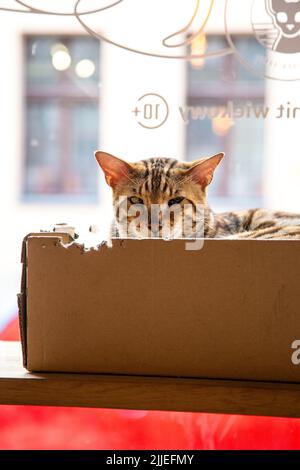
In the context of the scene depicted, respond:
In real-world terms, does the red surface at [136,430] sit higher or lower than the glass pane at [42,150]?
lower

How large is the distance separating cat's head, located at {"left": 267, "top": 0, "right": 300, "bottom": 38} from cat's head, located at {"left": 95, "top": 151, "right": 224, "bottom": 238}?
1.19 feet

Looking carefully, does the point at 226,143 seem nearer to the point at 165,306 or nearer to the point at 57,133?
the point at 57,133

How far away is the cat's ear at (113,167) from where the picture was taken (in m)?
1.08

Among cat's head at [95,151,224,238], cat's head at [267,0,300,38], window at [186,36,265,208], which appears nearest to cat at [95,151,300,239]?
cat's head at [95,151,224,238]

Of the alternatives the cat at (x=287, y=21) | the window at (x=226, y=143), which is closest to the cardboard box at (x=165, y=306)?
the cat at (x=287, y=21)

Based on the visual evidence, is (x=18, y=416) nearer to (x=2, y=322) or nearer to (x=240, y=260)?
(x=2, y=322)

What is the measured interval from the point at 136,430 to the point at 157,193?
503 mm

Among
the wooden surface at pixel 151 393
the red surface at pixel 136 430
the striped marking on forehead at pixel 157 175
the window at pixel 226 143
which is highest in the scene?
the window at pixel 226 143

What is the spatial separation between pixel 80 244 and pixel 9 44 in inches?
122

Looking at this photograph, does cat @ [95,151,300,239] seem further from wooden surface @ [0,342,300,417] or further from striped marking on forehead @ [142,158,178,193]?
wooden surface @ [0,342,300,417]

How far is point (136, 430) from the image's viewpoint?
45.4 inches

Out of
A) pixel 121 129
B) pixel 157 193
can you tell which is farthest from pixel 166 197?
pixel 121 129

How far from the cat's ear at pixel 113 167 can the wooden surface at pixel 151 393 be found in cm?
44

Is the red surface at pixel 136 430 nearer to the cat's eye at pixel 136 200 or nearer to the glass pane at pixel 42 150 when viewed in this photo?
the cat's eye at pixel 136 200
